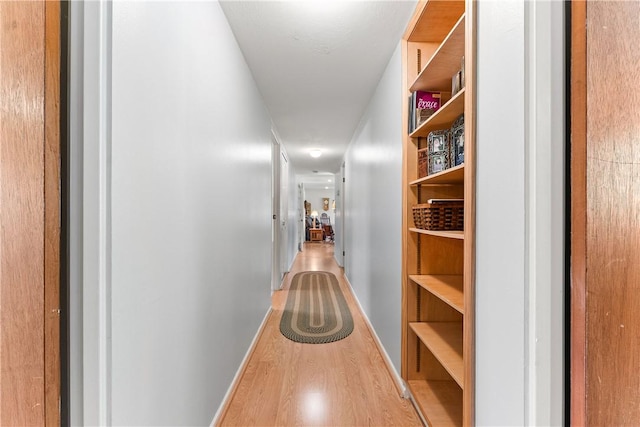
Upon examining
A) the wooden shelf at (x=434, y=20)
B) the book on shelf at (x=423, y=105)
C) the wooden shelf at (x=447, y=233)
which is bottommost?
the wooden shelf at (x=447, y=233)

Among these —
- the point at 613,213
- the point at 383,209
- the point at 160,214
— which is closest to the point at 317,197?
the point at 383,209

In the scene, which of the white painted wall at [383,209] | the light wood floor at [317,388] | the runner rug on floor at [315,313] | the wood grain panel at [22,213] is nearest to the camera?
the wood grain panel at [22,213]

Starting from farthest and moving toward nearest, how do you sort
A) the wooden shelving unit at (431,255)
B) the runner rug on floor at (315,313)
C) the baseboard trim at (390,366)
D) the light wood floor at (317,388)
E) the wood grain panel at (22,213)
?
the runner rug on floor at (315,313) → the baseboard trim at (390,366) → the light wood floor at (317,388) → the wooden shelving unit at (431,255) → the wood grain panel at (22,213)

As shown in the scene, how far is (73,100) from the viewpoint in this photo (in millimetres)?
652

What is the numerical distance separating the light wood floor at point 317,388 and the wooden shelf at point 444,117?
1650 millimetres

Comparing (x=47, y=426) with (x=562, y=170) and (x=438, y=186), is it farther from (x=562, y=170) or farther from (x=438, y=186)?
(x=438, y=186)

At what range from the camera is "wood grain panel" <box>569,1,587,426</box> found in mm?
649

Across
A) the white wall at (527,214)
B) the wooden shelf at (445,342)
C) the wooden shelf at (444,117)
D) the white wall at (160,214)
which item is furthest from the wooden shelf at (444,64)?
the wooden shelf at (445,342)

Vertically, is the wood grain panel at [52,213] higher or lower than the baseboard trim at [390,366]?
higher

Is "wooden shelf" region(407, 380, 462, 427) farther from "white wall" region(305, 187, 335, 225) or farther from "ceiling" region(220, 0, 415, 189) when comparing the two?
"white wall" region(305, 187, 335, 225)

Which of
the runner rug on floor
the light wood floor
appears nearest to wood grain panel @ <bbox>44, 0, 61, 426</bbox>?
the light wood floor

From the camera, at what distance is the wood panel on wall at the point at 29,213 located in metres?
0.52

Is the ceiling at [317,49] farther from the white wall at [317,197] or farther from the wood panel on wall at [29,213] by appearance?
the white wall at [317,197]

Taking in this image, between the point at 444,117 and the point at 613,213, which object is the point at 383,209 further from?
the point at 613,213
